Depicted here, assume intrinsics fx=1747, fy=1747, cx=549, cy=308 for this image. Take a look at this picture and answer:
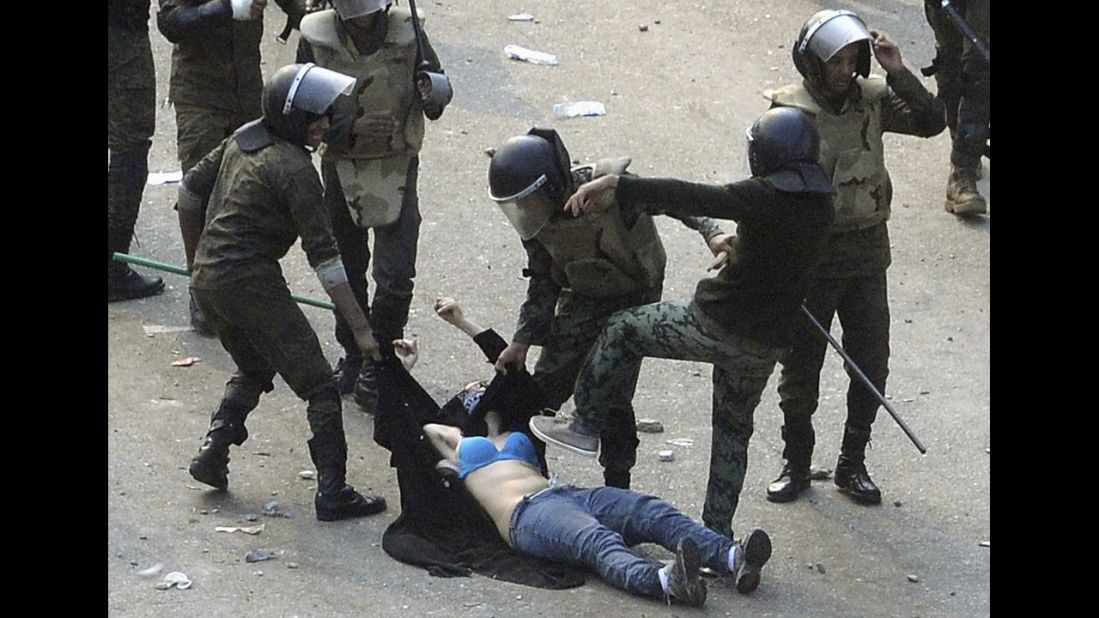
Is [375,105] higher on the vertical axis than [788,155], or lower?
lower

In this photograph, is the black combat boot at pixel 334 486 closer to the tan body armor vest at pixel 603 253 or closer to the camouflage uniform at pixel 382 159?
the camouflage uniform at pixel 382 159

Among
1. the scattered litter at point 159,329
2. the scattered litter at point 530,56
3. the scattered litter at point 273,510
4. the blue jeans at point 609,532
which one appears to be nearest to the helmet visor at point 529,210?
the blue jeans at point 609,532

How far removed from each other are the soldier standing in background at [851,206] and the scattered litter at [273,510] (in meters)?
1.88

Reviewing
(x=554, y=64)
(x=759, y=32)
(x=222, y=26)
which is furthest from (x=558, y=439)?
(x=759, y=32)

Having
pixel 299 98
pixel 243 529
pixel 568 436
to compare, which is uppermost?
pixel 299 98

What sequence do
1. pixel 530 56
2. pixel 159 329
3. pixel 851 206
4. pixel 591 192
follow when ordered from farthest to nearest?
pixel 530 56, pixel 159 329, pixel 851 206, pixel 591 192

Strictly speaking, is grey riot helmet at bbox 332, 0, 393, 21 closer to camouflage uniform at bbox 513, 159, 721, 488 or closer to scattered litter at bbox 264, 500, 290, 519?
camouflage uniform at bbox 513, 159, 721, 488

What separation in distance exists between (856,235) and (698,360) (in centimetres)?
101

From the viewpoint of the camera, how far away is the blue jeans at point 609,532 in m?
5.68

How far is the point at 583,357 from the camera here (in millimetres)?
6375

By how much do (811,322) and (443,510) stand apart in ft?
4.87

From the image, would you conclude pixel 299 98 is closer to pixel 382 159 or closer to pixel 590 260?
pixel 382 159

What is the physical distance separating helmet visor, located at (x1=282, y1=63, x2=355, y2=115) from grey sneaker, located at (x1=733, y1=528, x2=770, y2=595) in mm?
2091

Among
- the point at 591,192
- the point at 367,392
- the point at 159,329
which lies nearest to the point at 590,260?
the point at 591,192
